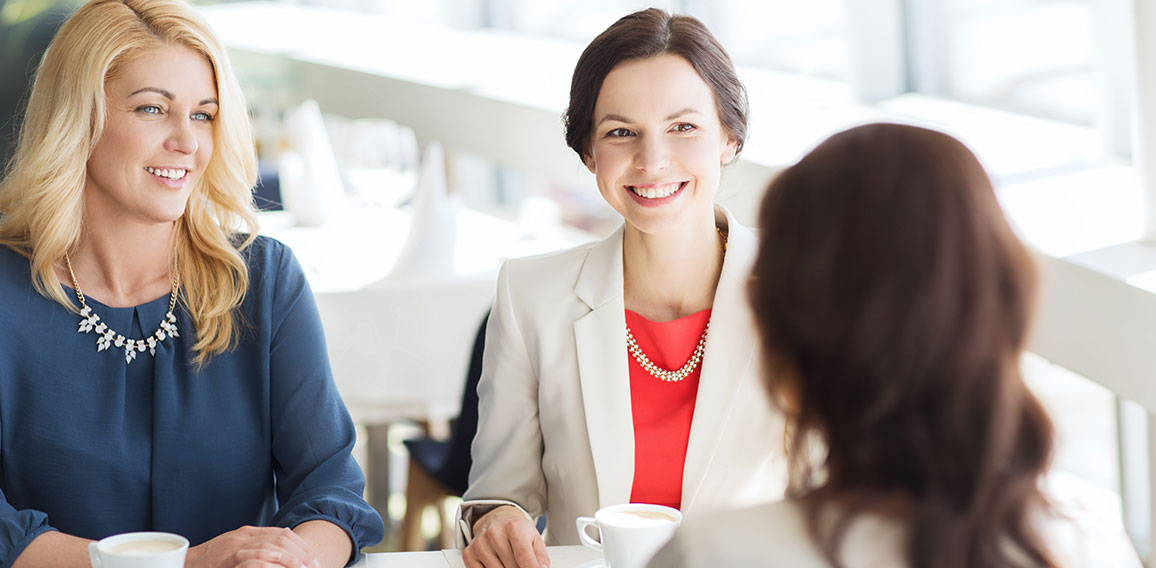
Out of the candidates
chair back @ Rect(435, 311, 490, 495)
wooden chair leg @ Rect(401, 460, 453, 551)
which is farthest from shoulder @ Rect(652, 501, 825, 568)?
wooden chair leg @ Rect(401, 460, 453, 551)

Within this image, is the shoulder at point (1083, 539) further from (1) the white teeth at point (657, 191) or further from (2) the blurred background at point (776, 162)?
(1) the white teeth at point (657, 191)

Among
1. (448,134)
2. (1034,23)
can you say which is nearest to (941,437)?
(1034,23)

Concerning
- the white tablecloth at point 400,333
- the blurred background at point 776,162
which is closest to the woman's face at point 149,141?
the blurred background at point 776,162

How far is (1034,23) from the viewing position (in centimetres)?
257

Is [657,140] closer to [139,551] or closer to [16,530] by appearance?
[139,551]

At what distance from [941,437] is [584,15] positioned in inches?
160

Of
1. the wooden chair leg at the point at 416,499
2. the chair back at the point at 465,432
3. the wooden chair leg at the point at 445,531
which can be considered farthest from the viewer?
the wooden chair leg at the point at 445,531

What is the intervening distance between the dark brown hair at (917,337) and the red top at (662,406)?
81 centimetres

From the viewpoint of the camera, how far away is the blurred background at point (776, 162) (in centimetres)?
195

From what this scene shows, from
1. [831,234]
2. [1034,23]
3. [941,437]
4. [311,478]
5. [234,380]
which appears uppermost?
[1034,23]

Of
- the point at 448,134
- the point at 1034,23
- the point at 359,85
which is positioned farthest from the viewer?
the point at 359,85

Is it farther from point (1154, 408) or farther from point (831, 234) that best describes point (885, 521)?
point (1154, 408)

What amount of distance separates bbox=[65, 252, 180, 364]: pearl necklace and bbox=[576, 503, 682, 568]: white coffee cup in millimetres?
816

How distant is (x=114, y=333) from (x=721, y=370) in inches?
37.0
